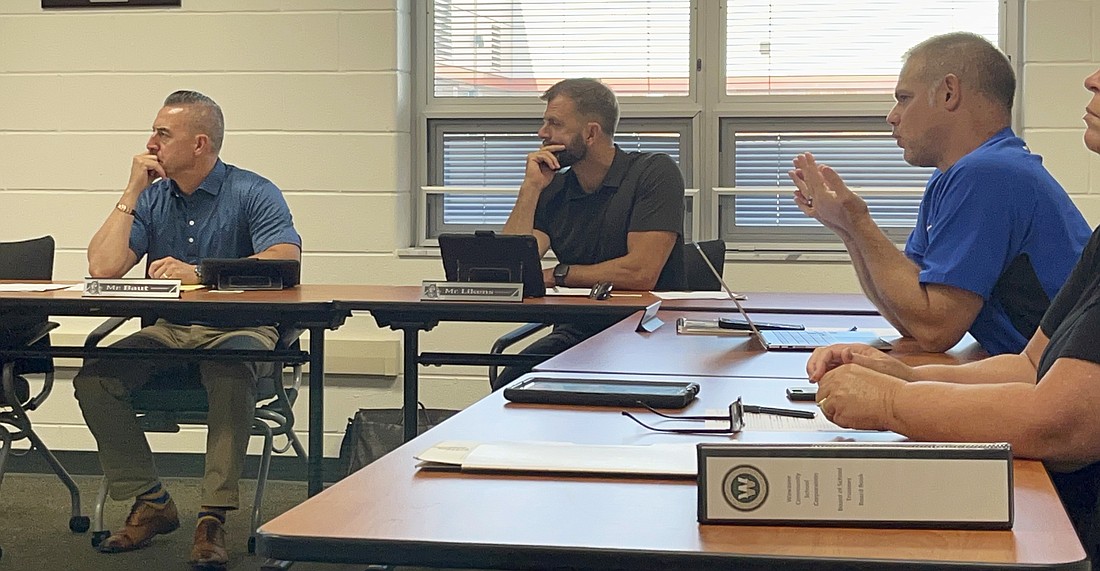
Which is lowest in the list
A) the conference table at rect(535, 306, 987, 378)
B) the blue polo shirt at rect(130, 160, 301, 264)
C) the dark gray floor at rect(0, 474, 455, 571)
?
the dark gray floor at rect(0, 474, 455, 571)

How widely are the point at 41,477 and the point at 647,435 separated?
3.56 meters

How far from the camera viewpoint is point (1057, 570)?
84cm

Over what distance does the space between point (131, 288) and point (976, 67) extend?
205cm

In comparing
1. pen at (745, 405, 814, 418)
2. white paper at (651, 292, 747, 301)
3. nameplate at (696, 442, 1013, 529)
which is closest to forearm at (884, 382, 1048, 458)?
pen at (745, 405, 814, 418)

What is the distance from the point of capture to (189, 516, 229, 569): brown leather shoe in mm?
3084

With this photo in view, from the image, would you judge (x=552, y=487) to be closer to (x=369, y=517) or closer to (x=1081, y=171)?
(x=369, y=517)

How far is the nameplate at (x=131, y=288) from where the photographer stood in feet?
10.1

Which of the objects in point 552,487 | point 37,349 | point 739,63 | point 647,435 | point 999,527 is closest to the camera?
point 999,527

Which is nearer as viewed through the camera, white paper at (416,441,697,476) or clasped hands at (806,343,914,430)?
white paper at (416,441,697,476)

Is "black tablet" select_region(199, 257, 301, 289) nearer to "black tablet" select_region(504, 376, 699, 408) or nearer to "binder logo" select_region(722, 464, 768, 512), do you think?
"black tablet" select_region(504, 376, 699, 408)

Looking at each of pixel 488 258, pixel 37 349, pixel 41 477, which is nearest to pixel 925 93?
pixel 488 258

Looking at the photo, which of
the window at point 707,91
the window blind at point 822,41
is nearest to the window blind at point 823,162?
the window at point 707,91

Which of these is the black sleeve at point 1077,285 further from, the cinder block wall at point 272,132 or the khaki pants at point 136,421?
the cinder block wall at point 272,132

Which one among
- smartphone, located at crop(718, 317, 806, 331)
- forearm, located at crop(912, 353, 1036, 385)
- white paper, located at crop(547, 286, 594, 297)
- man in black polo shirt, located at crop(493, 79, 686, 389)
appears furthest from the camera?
man in black polo shirt, located at crop(493, 79, 686, 389)
